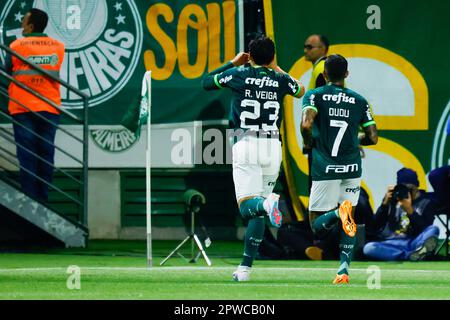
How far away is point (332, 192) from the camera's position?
1119 centimetres

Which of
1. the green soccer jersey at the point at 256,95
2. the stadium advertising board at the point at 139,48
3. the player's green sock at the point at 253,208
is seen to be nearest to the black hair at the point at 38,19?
the stadium advertising board at the point at 139,48

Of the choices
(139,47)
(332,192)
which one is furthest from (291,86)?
(139,47)

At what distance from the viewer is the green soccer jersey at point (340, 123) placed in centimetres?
1106

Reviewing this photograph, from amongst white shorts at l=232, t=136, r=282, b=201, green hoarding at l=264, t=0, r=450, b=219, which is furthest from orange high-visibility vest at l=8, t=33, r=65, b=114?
white shorts at l=232, t=136, r=282, b=201

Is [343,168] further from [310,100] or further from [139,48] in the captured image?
[139,48]

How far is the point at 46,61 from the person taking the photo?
14641 millimetres

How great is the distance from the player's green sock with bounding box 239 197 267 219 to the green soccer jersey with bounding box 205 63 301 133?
64 centimetres

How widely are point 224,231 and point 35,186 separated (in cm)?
255

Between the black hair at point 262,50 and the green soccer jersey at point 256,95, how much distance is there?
0.07 metres

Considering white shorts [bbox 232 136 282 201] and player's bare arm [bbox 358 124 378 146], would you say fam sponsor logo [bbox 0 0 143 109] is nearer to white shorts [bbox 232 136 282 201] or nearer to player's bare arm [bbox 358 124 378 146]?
white shorts [bbox 232 136 282 201]

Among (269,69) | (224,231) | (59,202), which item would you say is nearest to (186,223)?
(224,231)

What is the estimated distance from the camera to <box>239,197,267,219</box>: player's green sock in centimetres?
1059

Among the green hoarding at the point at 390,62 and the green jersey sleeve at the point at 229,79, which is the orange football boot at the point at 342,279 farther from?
the green hoarding at the point at 390,62
